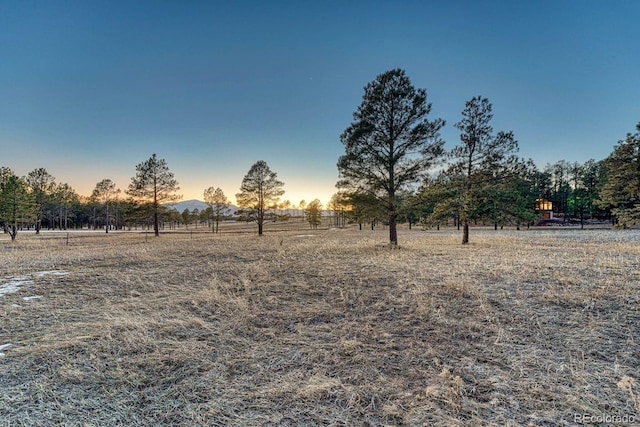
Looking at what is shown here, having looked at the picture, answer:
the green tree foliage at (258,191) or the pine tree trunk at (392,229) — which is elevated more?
the green tree foliage at (258,191)

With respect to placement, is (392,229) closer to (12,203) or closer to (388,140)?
(388,140)

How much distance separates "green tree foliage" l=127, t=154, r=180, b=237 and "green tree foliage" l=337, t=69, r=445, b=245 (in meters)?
28.8

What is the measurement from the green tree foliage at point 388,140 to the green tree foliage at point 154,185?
94.5ft

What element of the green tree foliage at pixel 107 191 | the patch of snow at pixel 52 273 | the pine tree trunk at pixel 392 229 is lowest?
the patch of snow at pixel 52 273

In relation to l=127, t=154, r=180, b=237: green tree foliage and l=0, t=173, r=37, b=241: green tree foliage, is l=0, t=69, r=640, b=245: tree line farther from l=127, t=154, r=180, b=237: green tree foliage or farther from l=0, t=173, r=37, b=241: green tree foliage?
l=0, t=173, r=37, b=241: green tree foliage

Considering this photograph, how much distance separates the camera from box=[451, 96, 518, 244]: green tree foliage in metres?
19.8

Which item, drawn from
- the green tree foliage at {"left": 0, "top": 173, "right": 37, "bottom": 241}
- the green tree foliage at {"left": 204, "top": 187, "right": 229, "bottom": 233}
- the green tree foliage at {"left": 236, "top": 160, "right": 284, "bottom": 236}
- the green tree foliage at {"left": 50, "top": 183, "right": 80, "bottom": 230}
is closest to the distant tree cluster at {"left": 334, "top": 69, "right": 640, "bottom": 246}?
the green tree foliage at {"left": 236, "top": 160, "right": 284, "bottom": 236}

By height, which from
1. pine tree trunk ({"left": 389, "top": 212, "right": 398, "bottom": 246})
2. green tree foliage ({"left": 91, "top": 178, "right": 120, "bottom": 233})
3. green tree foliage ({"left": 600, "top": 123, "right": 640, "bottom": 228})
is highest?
green tree foliage ({"left": 91, "top": 178, "right": 120, "bottom": 233})

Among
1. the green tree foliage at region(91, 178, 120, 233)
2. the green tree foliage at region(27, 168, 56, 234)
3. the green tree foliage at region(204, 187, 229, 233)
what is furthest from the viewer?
the green tree foliage at region(204, 187, 229, 233)

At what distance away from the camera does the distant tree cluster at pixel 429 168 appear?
55.9ft

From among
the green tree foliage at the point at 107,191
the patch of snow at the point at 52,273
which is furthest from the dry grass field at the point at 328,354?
the green tree foliage at the point at 107,191

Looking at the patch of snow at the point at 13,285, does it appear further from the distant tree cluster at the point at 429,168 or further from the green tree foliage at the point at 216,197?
the green tree foliage at the point at 216,197

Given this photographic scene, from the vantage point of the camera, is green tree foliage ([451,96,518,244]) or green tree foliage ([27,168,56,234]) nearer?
green tree foliage ([451,96,518,244])

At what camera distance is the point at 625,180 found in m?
16.8
